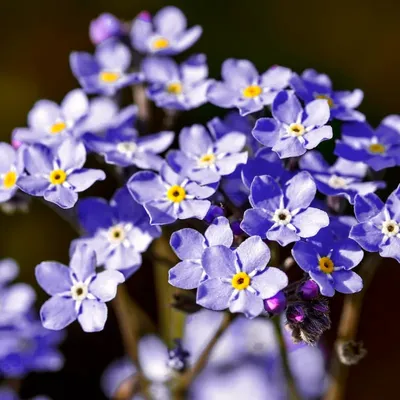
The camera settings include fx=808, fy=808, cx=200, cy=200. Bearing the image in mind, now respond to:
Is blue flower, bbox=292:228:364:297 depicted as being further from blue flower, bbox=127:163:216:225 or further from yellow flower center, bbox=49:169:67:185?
yellow flower center, bbox=49:169:67:185

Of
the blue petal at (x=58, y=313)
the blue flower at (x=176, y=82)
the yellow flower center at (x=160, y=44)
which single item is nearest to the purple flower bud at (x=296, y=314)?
the blue petal at (x=58, y=313)

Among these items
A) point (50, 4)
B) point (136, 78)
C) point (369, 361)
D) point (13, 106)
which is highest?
point (136, 78)

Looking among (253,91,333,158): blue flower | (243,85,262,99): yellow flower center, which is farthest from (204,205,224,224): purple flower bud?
(243,85,262,99): yellow flower center

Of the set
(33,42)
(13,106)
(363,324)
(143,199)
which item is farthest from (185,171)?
(33,42)

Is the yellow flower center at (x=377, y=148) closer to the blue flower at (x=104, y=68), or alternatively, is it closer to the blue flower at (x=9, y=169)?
the blue flower at (x=104, y=68)

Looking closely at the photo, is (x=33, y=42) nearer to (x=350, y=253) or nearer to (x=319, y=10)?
(x=319, y=10)

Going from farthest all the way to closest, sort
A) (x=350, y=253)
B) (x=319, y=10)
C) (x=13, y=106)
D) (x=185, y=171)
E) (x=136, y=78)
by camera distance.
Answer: (x=319, y=10) → (x=13, y=106) → (x=136, y=78) → (x=185, y=171) → (x=350, y=253)

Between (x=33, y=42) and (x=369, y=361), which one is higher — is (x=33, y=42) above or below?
above
